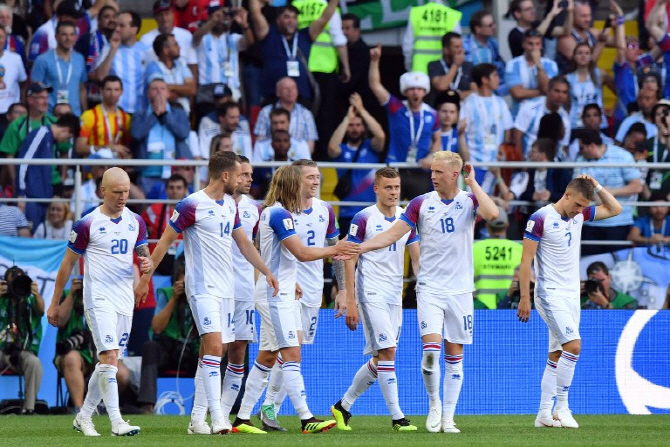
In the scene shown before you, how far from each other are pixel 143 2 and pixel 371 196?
6291mm

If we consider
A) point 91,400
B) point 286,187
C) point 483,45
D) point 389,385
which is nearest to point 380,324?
point 389,385

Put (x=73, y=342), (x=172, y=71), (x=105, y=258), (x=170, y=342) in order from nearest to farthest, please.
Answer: (x=105, y=258)
(x=73, y=342)
(x=170, y=342)
(x=172, y=71)

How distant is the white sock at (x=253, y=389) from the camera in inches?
483

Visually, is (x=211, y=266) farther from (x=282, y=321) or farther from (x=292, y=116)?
(x=292, y=116)

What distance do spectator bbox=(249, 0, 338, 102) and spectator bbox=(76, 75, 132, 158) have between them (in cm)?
235

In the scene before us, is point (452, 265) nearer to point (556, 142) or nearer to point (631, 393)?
point (631, 393)

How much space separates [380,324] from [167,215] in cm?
508

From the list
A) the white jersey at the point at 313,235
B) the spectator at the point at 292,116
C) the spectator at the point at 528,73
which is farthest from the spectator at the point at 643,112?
the white jersey at the point at 313,235

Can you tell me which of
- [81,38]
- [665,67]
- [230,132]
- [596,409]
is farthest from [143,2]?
[596,409]

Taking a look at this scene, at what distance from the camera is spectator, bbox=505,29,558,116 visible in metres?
19.7

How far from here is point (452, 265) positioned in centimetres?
1206

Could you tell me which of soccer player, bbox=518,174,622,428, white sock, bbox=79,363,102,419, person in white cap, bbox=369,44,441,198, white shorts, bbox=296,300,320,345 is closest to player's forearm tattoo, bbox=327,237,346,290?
white shorts, bbox=296,300,320,345

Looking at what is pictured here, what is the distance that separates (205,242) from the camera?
458 inches

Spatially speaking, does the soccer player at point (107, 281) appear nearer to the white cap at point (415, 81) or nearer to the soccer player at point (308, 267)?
the soccer player at point (308, 267)
